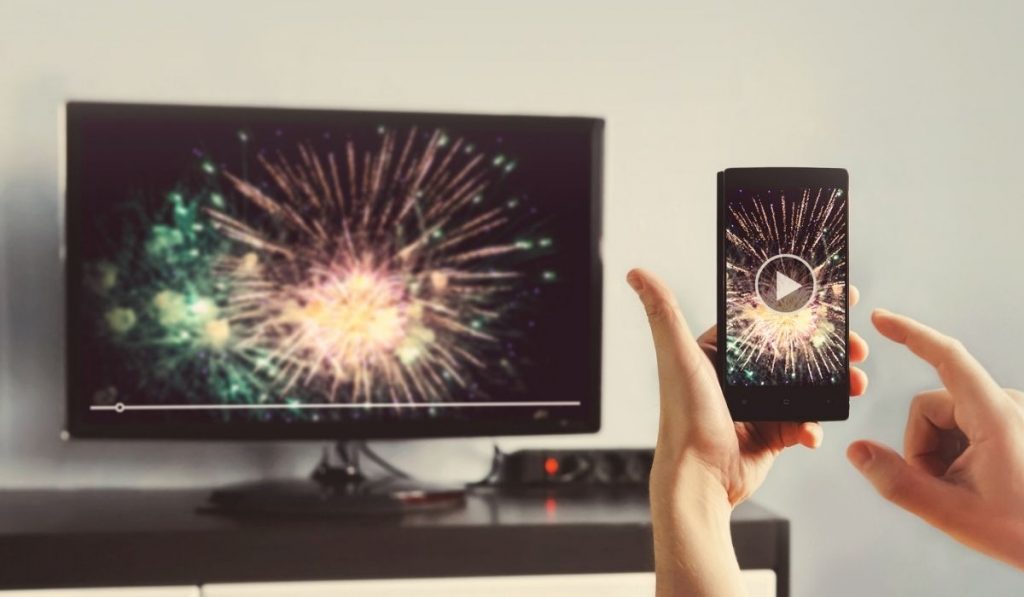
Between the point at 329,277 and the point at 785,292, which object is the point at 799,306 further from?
the point at 329,277

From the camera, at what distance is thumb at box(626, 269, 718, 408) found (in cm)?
85

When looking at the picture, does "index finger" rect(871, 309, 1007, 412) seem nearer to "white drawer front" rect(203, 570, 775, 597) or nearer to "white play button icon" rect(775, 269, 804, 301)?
"white play button icon" rect(775, 269, 804, 301)

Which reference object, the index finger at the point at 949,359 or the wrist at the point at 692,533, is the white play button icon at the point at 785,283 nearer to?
the index finger at the point at 949,359

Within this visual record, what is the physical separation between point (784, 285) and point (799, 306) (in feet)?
0.08

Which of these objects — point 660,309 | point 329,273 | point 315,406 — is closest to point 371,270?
point 329,273

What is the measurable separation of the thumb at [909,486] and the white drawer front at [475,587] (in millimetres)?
625

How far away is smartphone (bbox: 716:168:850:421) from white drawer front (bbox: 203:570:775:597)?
25.7 inches

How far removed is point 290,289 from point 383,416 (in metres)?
0.27

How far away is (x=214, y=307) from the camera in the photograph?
164 centimetres

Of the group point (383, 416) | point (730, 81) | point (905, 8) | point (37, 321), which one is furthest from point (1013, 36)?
point (37, 321)

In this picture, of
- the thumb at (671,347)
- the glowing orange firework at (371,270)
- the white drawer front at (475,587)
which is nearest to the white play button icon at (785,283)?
the thumb at (671,347)

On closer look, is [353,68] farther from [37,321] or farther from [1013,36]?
[1013,36]

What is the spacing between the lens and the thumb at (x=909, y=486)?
898 millimetres

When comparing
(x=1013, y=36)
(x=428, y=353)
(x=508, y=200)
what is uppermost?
(x=1013, y=36)
